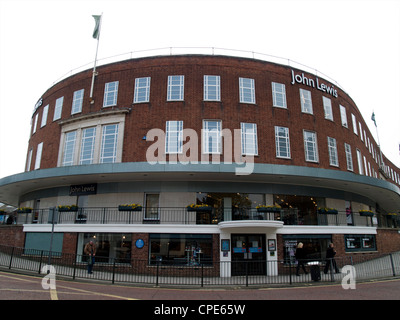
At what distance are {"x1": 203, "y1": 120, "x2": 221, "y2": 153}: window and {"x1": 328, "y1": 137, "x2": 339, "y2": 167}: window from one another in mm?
9025

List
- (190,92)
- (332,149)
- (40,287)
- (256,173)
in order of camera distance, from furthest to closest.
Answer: (332,149)
(190,92)
(256,173)
(40,287)

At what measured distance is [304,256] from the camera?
14867 mm

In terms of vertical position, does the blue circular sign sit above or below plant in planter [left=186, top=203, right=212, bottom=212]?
below

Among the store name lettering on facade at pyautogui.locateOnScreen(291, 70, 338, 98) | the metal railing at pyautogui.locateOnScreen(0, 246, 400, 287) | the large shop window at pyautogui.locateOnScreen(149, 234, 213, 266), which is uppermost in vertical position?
the store name lettering on facade at pyautogui.locateOnScreen(291, 70, 338, 98)

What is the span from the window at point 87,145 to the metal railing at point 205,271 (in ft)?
22.7

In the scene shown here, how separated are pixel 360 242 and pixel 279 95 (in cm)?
1139

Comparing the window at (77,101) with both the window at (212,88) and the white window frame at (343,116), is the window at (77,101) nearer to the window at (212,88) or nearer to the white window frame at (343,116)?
the window at (212,88)

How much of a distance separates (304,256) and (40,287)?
1153cm

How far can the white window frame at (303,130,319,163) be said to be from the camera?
21.7 metres

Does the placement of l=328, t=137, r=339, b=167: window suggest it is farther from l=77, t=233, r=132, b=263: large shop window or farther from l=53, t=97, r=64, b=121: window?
l=53, t=97, r=64, b=121: window

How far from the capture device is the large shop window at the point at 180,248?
1652 centimetres

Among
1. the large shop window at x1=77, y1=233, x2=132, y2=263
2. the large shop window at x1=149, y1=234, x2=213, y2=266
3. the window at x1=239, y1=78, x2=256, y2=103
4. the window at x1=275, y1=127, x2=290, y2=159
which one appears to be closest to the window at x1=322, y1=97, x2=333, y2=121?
the window at x1=275, y1=127, x2=290, y2=159
